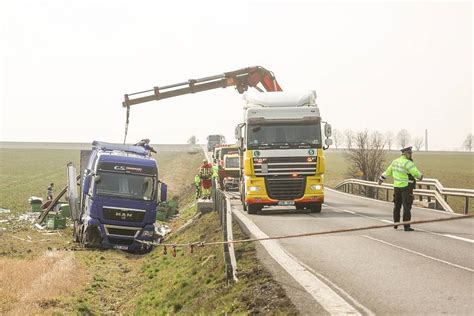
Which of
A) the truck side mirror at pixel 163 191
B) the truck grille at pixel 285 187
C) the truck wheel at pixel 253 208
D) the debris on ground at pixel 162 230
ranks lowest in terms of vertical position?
the debris on ground at pixel 162 230

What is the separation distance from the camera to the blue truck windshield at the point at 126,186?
2120cm

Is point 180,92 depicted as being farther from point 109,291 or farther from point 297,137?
point 109,291

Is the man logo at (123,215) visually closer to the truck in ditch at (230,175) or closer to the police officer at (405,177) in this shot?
the police officer at (405,177)

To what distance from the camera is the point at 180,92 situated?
1059 inches

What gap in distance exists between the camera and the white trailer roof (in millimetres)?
19438

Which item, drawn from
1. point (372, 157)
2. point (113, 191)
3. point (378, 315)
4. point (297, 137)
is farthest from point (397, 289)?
point (372, 157)

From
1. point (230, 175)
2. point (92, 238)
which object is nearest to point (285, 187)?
point (92, 238)

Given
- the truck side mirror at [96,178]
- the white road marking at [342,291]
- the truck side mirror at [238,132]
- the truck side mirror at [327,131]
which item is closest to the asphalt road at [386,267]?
the white road marking at [342,291]

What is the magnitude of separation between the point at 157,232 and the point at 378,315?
18.5m

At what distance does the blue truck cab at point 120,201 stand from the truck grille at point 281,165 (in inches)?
166

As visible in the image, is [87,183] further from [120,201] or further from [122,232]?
[122,232]

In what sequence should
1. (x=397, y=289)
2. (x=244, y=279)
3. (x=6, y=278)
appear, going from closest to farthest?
(x=397, y=289) < (x=244, y=279) < (x=6, y=278)

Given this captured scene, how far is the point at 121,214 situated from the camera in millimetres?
21125

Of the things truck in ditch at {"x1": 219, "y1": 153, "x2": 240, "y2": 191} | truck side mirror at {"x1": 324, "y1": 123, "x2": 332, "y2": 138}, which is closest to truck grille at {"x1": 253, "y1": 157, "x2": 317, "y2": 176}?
truck side mirror at {"x1": 324, "y1": 123, "x2": 332, "y2": 138}
